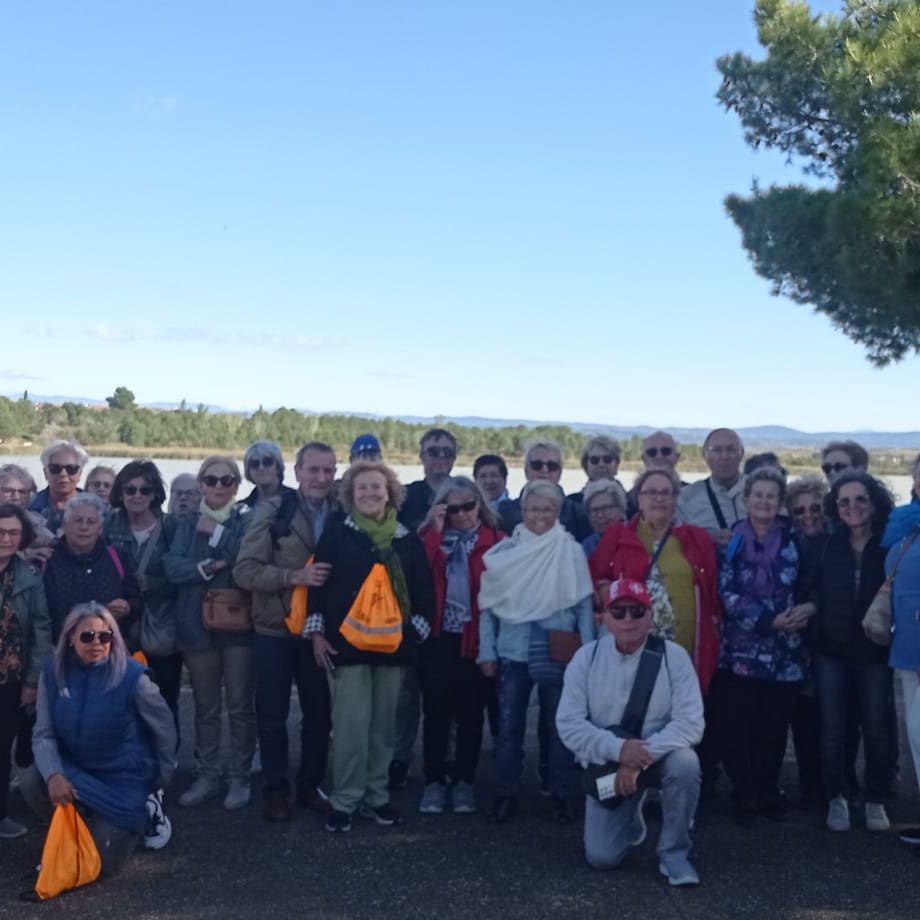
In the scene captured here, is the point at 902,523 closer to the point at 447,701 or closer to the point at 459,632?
the point at 459,632

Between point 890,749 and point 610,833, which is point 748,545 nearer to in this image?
point 890,749

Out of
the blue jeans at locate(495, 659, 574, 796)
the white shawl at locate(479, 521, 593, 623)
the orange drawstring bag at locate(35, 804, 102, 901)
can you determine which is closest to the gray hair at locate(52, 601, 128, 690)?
the orange drawstring bag at locate(35, 804, 102, 901)

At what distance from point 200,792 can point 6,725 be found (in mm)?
1102

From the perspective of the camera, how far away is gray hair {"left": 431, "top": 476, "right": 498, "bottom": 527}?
20.2 feet

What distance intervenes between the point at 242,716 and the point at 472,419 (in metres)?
49.4

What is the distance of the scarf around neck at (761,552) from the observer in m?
5.76

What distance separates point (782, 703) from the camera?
19.2ft

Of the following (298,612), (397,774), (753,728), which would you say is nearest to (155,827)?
(298,612)

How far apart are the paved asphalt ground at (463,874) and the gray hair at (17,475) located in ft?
6.29

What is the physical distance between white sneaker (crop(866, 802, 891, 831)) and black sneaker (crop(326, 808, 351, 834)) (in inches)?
105

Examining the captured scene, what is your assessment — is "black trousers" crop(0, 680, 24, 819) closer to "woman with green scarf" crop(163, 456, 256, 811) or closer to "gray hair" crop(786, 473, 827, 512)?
"woman with green scarf" crop(163, 456, 256, 811)

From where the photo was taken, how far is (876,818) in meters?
5.67

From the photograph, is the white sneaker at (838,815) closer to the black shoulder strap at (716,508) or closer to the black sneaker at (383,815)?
the black shoulder strap at (716,508)

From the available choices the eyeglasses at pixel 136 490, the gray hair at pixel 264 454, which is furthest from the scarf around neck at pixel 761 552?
the eyeglasses at pixel 136 490
